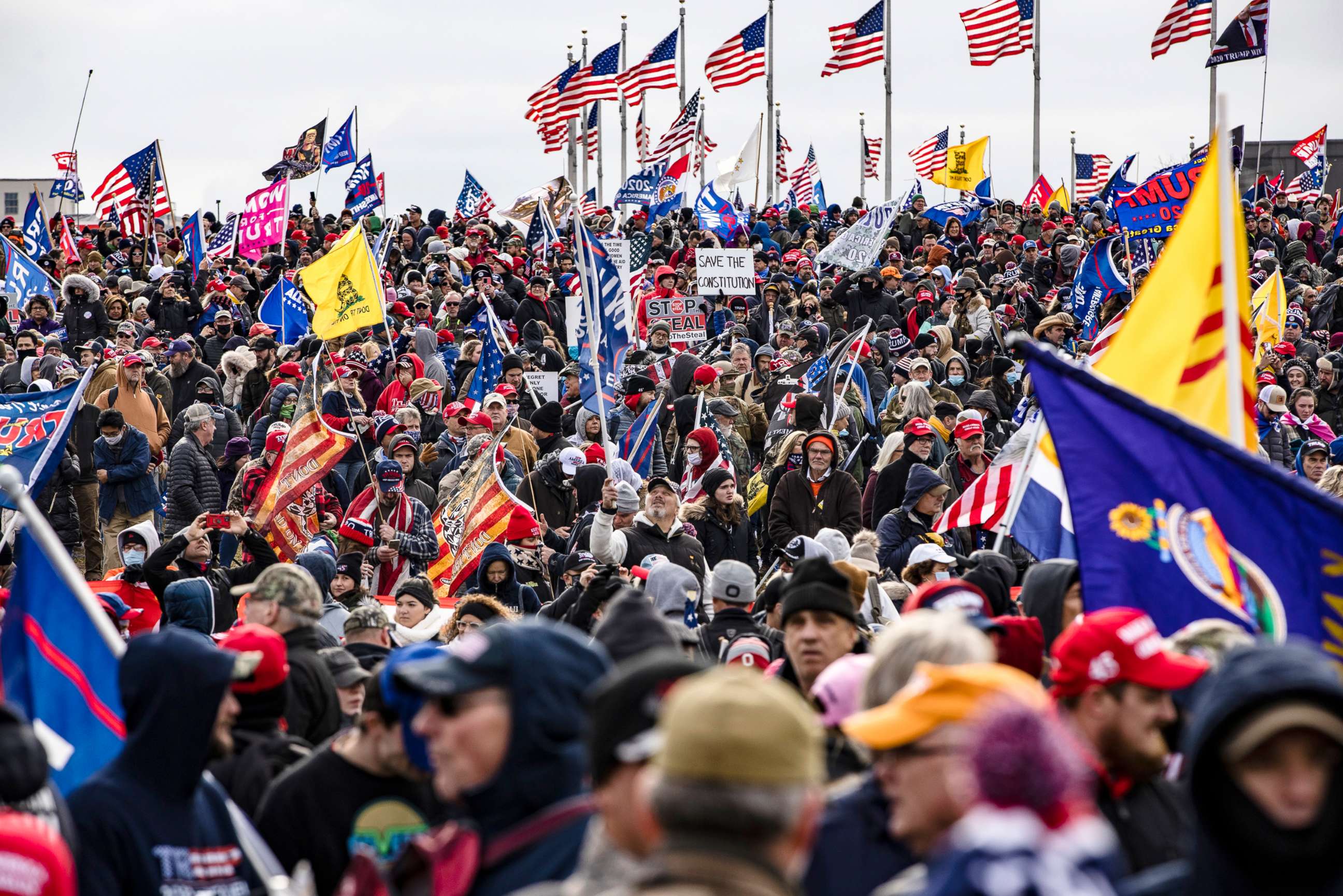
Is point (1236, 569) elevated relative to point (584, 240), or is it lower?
lower

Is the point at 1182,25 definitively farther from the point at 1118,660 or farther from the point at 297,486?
the point at 1118,660

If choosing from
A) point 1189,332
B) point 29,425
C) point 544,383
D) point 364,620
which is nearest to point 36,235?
point 544,383

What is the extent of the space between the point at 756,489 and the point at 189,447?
4812 millimetres

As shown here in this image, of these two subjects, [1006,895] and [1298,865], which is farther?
[1298,865]

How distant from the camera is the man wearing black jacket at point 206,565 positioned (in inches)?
402

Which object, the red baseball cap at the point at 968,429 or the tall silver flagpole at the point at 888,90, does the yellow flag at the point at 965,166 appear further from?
the red baseball cap at the point at 968,429

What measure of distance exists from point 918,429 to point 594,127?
29.2 m

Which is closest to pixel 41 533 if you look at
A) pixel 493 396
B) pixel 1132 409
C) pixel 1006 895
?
pixel 1132 409

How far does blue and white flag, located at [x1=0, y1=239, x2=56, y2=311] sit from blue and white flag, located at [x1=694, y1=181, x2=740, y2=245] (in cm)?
1079

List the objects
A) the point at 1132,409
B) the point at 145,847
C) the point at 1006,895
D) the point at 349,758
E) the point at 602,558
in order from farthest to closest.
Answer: the point at 602,558, the point at 1132,409, the point at 349,758, the point at 145,847, the point at 1006,895

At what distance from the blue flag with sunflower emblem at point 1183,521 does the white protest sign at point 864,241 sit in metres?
17.0

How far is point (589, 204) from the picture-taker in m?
40.1

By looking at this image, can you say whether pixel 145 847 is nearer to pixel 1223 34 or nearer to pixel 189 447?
pixel 189 447

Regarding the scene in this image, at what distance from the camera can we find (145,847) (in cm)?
396
